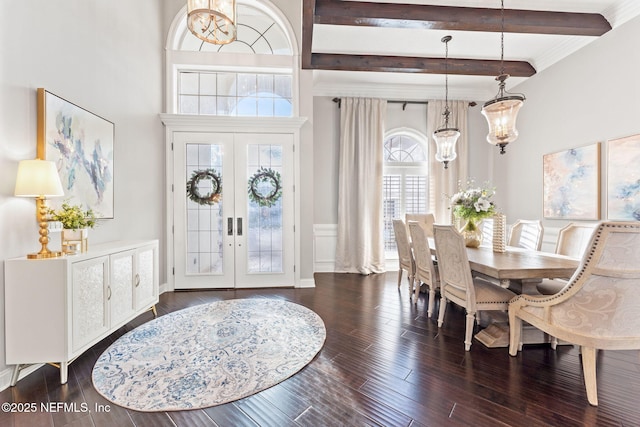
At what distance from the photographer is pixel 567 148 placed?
4156mm

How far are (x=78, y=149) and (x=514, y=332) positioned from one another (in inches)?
163

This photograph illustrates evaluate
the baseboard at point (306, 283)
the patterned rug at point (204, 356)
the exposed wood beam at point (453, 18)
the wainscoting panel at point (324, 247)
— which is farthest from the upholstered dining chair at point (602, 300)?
the wainscoting panel at point (324, 247)

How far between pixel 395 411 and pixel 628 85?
4.64 metres

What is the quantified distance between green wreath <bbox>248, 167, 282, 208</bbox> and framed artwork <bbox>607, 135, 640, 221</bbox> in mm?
4423

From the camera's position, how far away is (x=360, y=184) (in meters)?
5.26

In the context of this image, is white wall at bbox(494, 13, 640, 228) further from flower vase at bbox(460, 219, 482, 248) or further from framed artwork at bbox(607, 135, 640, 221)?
flower vase at bbox(460, 219, 482, 248)

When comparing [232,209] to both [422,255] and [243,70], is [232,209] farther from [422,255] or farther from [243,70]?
[422,255]

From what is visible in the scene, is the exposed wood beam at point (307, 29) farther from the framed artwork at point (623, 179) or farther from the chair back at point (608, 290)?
the framed artwork at point (623, 179)

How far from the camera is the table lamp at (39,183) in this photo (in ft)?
Answer: 6.04

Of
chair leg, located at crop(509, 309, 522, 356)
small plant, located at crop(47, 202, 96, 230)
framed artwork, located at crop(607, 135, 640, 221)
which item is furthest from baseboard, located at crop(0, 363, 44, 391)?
framed artwork, located at crop(607, 135, 640, 221)

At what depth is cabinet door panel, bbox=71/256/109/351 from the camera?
1976 millimetres

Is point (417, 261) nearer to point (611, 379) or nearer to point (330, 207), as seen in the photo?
point (611, 379)

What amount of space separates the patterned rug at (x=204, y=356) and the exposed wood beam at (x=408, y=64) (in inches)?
153


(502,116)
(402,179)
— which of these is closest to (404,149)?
(402,179)
